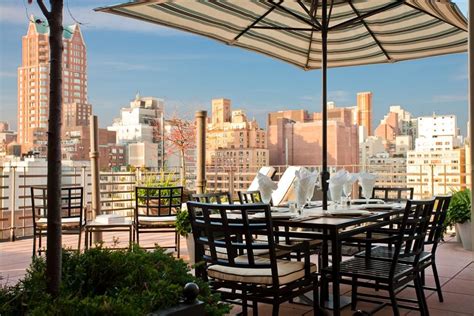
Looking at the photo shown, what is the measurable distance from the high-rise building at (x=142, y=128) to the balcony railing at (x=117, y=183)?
1.36 metres

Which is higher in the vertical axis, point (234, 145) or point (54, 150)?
point (234, 145)

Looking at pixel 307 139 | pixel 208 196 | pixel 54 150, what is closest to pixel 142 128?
pixel 307 139

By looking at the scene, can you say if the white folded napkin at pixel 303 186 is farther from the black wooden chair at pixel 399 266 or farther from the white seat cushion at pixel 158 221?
the white seat cushion at pixel 158 221

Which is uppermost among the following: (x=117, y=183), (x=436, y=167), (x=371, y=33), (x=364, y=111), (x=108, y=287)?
(x=364, y=111)

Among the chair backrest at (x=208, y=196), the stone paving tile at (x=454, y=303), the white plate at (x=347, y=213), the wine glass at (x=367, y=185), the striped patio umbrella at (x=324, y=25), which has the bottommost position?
the stone paving tile at (x=454, y=303)

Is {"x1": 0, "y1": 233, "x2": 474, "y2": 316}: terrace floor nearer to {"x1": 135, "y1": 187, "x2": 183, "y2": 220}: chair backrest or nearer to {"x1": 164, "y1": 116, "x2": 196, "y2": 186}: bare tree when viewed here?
{"x1": 135, "y1": 187, "x2": 183, "y2": 220}: chair backrest

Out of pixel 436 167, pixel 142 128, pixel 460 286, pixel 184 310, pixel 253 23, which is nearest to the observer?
pixel 184 310

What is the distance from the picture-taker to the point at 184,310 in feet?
4.28

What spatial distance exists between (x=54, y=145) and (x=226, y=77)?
23.2 metres

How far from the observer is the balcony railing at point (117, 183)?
21.3 ft

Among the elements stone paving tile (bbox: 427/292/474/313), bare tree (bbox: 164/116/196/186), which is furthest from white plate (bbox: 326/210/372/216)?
bare tree (bbox: 164/116/196/186)

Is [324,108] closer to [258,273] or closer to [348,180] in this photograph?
[348,180]

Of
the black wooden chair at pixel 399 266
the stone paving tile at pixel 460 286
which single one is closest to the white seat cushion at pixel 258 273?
the black wooden chair at pixel 399 266

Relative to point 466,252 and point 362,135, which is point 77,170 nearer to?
point 466,252
